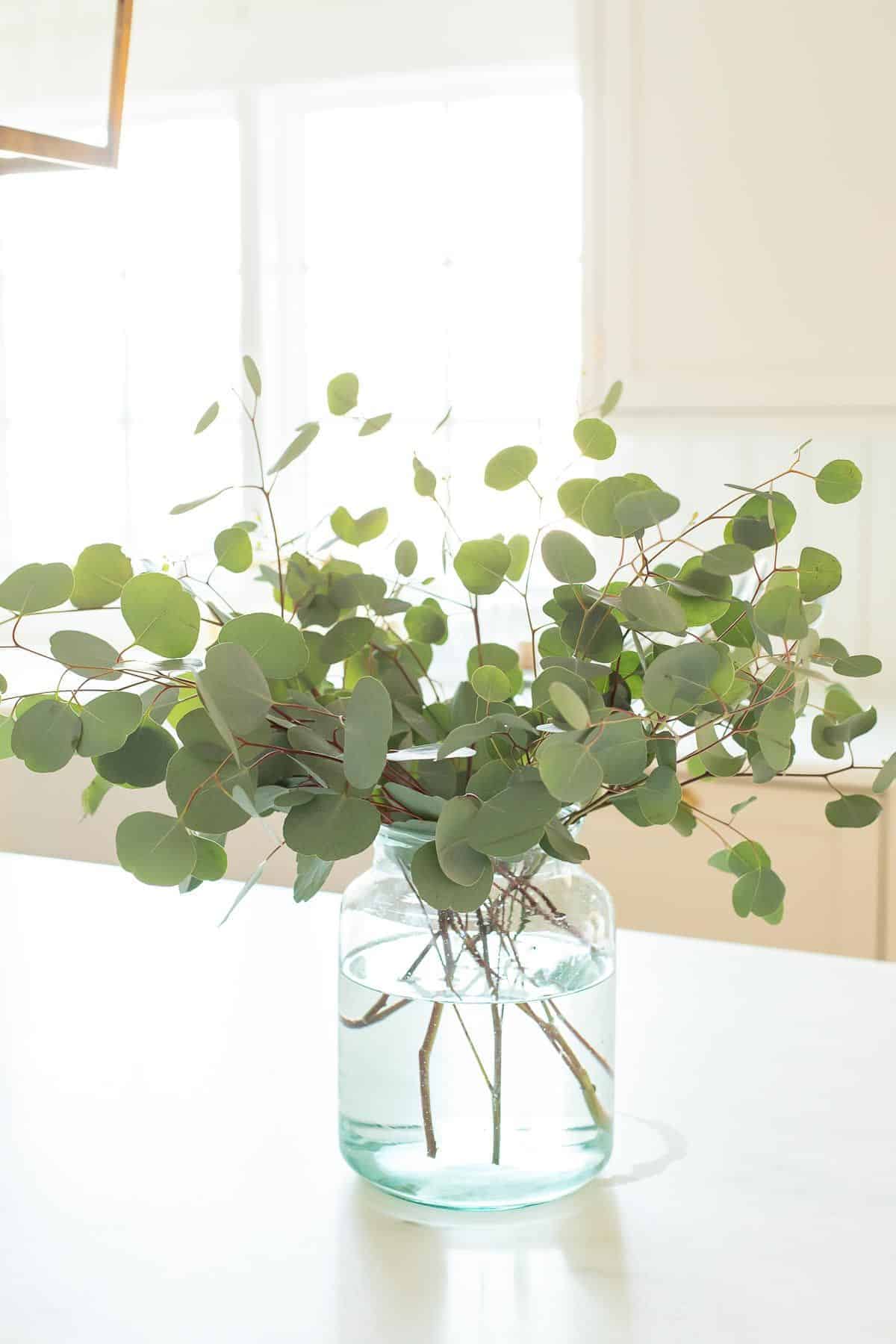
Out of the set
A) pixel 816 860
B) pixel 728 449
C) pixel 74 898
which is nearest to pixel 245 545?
pixel 74 898

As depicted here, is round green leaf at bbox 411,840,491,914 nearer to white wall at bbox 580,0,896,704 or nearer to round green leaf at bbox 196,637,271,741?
round green leaf at bbox 196,637,271,741

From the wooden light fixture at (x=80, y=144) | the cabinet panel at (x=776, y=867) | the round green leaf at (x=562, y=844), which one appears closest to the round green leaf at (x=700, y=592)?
the round green leaf at (x=562, y=844)

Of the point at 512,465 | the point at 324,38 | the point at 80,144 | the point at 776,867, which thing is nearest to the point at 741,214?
the point at 776,867

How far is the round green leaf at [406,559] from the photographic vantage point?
73cm

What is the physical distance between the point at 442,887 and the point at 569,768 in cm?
10

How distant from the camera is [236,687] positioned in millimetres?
510

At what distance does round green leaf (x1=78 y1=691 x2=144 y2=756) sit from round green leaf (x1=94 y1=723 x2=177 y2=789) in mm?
45

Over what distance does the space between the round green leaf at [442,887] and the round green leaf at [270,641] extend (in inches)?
3.6

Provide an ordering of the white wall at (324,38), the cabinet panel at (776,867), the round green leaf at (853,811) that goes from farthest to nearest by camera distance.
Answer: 1. the white wall at (324,38)
2. the cabinet panel at (776,867)
3. the round green leaf at (853,811)

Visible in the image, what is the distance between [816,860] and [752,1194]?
1.58 m

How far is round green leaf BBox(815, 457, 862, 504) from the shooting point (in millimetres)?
582

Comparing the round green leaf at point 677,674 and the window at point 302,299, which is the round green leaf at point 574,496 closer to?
the round green leaf at point 677,674

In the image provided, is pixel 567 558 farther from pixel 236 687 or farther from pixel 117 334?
pixel 117 334

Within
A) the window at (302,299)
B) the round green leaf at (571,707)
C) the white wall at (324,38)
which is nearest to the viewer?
the round green leaf at (571,707)
